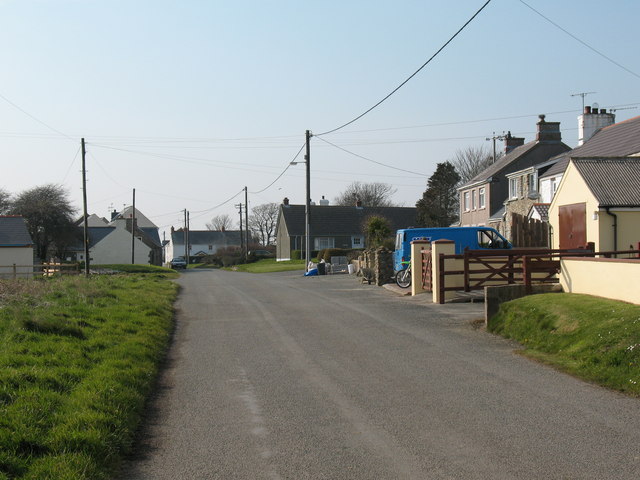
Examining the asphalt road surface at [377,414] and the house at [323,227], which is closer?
the asphalt road surface at [377,414]

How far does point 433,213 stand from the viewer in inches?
2581

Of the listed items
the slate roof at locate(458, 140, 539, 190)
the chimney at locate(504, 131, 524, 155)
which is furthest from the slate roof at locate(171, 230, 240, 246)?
the slate roof at locate(458, 140, 539, 190)

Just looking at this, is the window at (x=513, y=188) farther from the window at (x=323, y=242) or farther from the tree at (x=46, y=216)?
the tree at (x=46, y=216)

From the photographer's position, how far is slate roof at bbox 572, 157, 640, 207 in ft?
67.3

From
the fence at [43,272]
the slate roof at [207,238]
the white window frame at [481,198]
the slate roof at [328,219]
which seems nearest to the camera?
the fence at [43,272]

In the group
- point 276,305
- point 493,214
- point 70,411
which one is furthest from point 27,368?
point 493,214

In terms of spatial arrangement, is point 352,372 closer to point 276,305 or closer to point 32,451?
point 32,451

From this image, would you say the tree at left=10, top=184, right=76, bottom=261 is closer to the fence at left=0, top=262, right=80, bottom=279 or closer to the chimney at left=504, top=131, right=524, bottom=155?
the fence at left=0, top=262, right=80, bottom=279

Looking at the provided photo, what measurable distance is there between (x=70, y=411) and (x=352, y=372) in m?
4.28

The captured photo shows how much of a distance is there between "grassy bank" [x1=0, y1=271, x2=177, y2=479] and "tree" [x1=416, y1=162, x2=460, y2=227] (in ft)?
170

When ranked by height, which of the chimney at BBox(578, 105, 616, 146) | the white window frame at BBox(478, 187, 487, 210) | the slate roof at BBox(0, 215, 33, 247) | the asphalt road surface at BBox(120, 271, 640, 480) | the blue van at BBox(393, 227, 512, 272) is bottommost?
the asphalt road surface at BBox(120, 271, 640, 480)

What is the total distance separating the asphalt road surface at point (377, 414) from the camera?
231 inches

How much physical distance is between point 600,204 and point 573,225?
2101mm

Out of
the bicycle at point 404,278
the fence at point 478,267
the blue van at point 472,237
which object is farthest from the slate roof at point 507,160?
the fence at point 478,267
